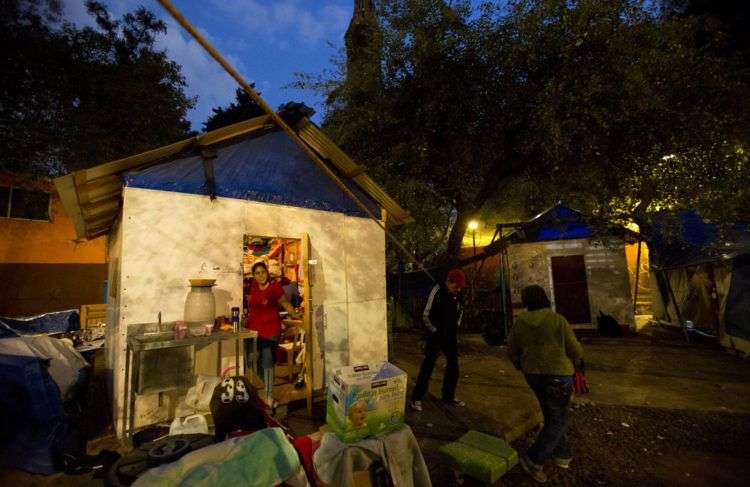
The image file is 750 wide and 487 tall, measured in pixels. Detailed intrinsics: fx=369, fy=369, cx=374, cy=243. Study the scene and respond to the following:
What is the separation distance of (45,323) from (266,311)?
306 inches

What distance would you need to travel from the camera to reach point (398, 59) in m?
8.84

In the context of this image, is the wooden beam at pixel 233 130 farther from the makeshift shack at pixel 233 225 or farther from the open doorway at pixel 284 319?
the open doorway at pixel 284 319

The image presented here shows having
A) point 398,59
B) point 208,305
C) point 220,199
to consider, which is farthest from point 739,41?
point 208,305

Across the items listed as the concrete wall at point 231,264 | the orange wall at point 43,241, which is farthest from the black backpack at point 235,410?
the orange wall at point 43,241

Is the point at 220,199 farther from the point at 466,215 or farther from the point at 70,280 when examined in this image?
the point at 70,280

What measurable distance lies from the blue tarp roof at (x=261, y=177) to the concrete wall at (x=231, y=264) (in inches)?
5.7

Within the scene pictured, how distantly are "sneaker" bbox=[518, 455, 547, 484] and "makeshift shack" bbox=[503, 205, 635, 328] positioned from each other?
10039 millimetres

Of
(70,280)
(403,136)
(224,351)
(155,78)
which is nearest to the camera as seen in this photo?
(224,351)

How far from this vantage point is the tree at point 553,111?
7.32 metres

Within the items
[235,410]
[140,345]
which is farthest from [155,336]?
[235,410]

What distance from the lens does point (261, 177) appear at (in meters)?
6.31

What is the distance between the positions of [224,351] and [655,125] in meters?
9.25

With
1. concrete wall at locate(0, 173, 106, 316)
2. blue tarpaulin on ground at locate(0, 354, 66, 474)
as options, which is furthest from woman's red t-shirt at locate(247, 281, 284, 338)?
concrete wall at locate(0, 173, 106, 316)

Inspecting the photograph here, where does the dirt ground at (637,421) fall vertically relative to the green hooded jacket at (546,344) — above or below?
below
